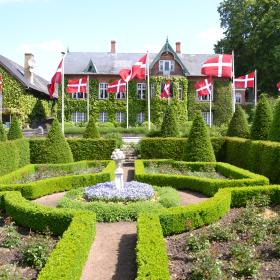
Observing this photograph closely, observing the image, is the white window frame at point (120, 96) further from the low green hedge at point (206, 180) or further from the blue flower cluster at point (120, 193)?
the blue flower cluster at point (120, 193)

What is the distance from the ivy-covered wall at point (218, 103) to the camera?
4781 cm

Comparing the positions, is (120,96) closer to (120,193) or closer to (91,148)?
(91,148)

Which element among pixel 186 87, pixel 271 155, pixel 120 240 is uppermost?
pixel 186 87

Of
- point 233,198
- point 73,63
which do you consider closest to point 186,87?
point 73,63

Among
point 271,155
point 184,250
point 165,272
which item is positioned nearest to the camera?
point 165,272

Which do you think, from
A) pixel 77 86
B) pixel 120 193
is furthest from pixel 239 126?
pixel 120 193

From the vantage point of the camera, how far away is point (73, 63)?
47625 mm

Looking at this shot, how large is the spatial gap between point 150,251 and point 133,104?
40145 millimetres

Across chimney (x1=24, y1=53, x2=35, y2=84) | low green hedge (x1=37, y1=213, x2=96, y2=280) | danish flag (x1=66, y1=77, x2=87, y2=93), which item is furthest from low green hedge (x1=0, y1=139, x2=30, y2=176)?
chimney (x1=24, y1=53, x2=35, y2=84)

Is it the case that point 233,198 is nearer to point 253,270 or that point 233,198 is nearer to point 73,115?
point 253,270

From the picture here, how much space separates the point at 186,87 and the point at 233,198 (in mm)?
35032

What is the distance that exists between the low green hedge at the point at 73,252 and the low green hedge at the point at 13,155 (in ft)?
32.4

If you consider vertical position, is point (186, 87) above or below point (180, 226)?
above

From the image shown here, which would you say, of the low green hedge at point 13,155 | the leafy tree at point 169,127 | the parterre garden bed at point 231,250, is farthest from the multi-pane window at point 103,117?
the parterre garden bed at point 231,250
